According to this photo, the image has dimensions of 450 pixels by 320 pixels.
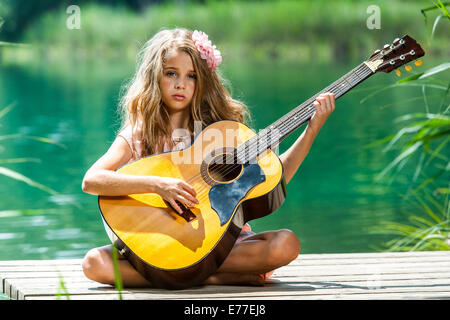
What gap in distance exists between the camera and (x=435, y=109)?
9.73 m

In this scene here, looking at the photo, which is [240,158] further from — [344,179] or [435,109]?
[435,109]

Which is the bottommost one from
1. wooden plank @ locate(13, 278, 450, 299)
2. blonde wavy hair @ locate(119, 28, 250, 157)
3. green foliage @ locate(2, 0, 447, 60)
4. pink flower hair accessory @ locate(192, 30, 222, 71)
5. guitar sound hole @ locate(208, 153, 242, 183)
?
wooden plank @ locate(13, 278, 450, 299)

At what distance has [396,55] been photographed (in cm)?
225

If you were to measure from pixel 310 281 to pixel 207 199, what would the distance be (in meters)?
0.45

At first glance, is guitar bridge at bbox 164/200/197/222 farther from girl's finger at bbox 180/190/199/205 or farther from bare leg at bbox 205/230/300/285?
bare leg at bbox 205/230/300/285

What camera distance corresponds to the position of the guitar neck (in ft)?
7.25

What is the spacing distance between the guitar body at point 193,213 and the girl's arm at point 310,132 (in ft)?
0.44

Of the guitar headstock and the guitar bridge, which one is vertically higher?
the guitar headstock

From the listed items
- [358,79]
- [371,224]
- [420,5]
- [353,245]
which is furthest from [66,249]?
[420,5]

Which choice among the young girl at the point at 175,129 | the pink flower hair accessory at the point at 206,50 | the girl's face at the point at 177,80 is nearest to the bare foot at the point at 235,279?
the young girl at the point at 175,129

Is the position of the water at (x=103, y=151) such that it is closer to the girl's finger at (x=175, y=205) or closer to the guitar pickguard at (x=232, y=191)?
the girl's finger at (x=175, y=205)

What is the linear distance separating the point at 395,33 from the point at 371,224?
35.3 feet

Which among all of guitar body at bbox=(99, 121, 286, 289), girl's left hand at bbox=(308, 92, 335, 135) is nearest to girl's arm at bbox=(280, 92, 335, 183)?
girl's left hand at bbox=(308, 92, 335, 135)

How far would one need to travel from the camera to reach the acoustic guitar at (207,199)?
81.2 inches
